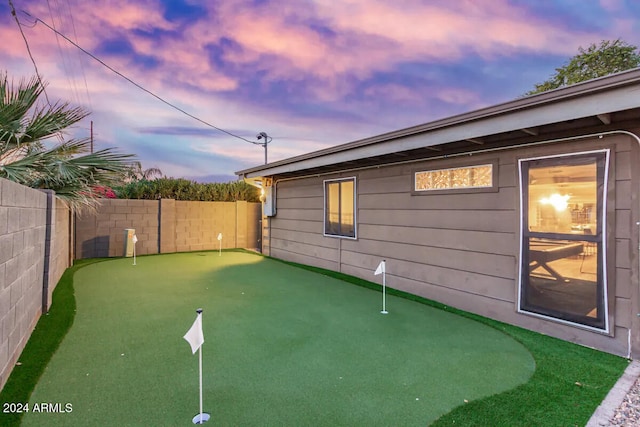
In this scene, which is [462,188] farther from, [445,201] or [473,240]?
[473,240]

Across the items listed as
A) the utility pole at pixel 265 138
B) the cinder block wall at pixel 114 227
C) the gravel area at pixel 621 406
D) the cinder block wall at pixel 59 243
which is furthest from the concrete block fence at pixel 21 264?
the utility pole at pixel 265 138

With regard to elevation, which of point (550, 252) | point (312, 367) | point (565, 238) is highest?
point (565, 238)

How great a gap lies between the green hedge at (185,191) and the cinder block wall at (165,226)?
2.29ft

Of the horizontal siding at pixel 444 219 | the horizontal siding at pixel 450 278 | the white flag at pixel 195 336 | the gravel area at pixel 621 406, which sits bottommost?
the gravel area at pixel 621 406

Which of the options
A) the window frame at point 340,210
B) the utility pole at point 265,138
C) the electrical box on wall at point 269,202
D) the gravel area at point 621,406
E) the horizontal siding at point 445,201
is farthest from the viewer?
the utility pole at point 265,138

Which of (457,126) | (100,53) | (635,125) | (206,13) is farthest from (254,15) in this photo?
(635,125)

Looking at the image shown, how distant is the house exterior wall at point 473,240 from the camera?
2824 millimetres

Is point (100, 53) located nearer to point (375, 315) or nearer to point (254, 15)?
point (254, 15)

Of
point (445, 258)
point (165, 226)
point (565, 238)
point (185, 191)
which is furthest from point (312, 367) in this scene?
point (185, 191)

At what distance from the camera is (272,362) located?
2596mm

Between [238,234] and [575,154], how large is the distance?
958cm

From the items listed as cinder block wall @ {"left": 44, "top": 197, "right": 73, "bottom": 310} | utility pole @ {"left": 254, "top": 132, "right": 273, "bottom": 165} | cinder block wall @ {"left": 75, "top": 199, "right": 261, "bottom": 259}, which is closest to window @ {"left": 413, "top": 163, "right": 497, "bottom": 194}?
cinder block wall @ {"left": 44, "top": 197, "right": 73, "bottom": 310}

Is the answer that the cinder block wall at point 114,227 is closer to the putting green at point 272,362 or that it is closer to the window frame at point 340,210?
the putting green at point 272,362

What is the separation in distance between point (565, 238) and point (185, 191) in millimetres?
10397
